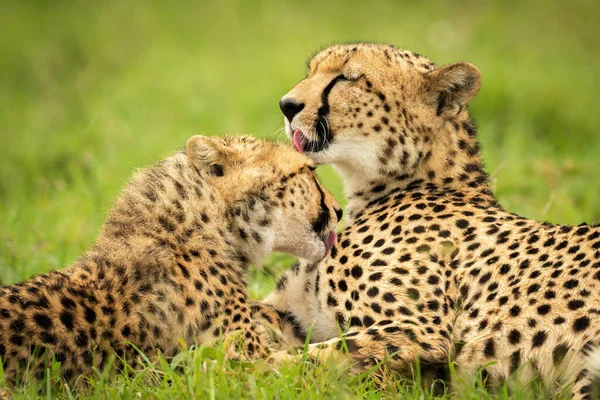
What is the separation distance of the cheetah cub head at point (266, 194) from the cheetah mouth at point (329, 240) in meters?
0.01

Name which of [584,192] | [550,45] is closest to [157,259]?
[584,192]

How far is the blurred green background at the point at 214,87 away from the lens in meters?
5.86

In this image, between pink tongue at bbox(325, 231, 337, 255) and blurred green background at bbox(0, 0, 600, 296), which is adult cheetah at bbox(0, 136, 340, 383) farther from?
blurred green background at bbox(0, 0, 600, 296)

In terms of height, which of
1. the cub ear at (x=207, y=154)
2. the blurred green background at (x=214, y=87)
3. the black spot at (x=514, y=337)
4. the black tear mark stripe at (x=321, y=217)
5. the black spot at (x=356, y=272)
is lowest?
the black spot at (x=514, y=337)

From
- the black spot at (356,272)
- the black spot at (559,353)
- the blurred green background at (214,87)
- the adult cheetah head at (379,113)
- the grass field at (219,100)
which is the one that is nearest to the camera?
the black spot at (559,353)

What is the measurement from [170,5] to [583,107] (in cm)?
641

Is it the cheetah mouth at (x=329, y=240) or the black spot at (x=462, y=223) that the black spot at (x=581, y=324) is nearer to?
the black spot at (x=462, y=223)

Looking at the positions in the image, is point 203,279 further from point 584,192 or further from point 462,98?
point 584,192

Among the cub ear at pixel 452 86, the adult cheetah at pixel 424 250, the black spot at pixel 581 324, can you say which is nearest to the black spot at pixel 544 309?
the adult cheetah at pixel 424 250

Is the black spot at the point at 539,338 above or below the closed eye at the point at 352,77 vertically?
below

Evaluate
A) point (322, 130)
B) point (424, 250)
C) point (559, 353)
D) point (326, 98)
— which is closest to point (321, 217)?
point (424, 250)

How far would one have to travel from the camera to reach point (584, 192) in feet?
19.6

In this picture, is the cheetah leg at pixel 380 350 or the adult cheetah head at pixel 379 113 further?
the adult cheetah head at pixel 379 113

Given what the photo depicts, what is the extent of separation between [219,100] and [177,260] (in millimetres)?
5352
